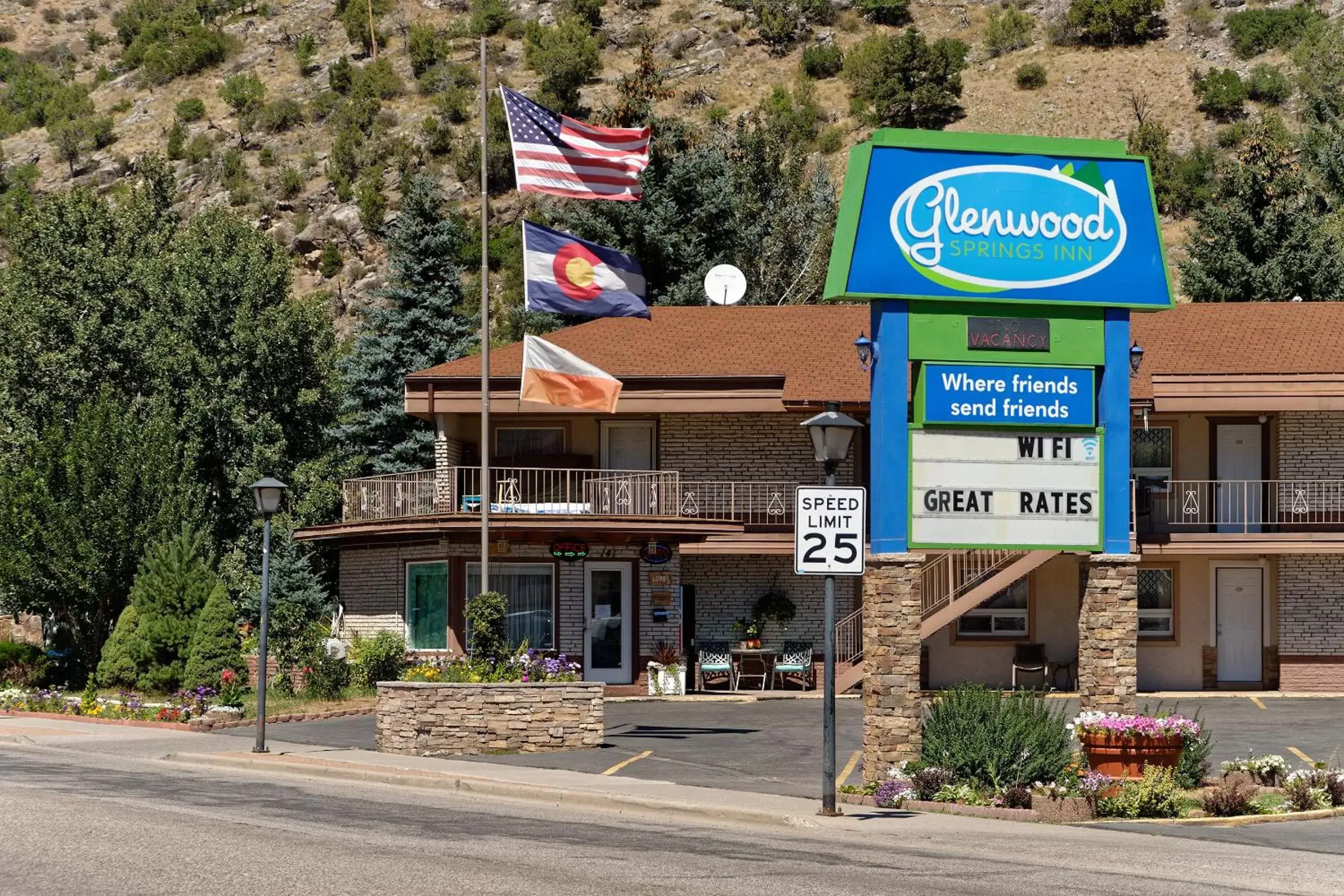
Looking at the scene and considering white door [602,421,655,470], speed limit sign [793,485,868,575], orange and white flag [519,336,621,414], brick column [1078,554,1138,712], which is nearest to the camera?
speed limit sign [793,485,868,575]

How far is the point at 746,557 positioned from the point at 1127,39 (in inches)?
3176

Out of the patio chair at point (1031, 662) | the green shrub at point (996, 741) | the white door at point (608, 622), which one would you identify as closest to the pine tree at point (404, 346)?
the white door at point (608, 622)

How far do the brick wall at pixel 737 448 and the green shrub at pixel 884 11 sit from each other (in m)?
88.5

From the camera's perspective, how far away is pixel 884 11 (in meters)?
122

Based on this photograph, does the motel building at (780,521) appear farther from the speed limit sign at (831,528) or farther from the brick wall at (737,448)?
the speed limit sign at (831,528)

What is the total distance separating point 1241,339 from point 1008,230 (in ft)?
61.3

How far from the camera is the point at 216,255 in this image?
52281mm

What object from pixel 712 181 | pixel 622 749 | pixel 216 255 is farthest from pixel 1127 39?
pixel 622 749

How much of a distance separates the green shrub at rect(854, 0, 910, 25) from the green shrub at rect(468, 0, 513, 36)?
80.7 feet

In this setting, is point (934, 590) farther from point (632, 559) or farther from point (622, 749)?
point (622, 749)

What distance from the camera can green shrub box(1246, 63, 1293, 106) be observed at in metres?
98.7

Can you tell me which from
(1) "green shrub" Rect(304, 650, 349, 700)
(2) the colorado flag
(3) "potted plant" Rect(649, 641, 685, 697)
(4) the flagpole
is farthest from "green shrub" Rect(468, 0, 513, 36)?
(2) the colorado flag

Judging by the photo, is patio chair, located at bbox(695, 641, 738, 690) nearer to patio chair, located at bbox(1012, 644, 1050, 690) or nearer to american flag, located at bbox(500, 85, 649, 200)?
patio chair, located at bbox(1012, 644, 1050, 690)

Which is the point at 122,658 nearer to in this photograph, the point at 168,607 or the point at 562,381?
the point at 168,607
